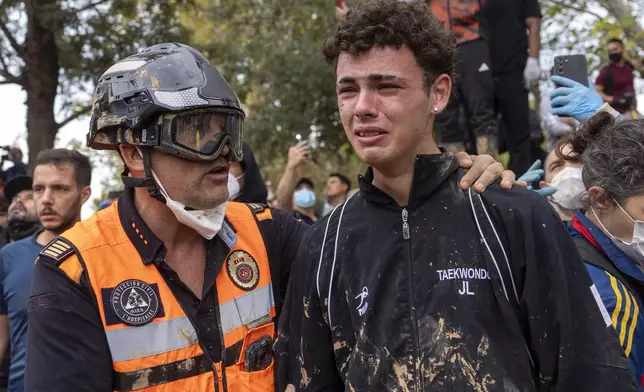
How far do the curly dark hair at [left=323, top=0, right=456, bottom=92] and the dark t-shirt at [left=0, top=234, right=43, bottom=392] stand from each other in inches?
143

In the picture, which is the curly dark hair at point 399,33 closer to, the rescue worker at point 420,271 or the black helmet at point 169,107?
the rescue worker at point 420,271

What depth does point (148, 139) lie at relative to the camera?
350 cm

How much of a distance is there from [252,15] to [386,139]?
1724 centimetres

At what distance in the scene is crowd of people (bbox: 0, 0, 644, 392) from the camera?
2785mm

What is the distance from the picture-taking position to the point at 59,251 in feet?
10.8

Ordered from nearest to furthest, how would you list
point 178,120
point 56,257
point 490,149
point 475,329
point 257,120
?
point 475,329
point 56,257
point 178,120
point 490,149
point 257,120

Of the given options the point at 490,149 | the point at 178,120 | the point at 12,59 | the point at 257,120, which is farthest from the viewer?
the point at 257,120

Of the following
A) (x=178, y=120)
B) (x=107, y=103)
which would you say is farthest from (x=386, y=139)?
(x=107, y=103)

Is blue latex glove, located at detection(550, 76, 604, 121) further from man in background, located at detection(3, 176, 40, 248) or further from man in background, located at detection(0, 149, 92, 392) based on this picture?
man in background, located at detection(3, 176, 40, 248)

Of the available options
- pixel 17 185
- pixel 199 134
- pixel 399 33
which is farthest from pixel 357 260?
pixel 17 185

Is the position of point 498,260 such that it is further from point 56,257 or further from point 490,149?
point 490,149

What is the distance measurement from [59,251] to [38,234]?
10.1 ft

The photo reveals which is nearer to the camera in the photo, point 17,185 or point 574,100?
point 574,100

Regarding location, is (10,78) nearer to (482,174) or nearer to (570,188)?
(570,188)
